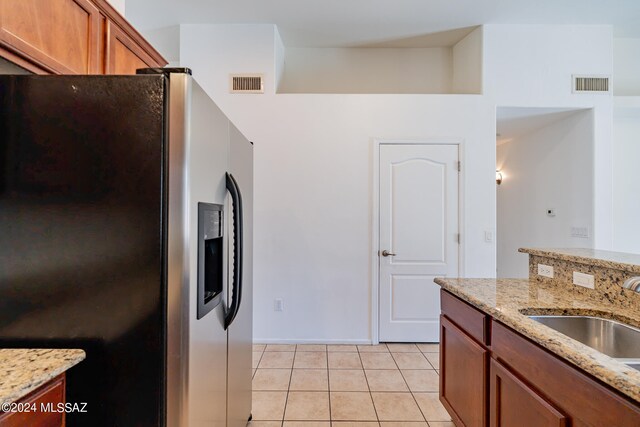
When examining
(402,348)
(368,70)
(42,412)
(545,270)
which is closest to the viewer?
(42,412)

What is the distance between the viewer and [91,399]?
93 cm

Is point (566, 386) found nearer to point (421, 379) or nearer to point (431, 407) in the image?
point (431, 407)

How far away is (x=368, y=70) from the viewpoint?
357 cm

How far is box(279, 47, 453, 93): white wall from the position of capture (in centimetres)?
354

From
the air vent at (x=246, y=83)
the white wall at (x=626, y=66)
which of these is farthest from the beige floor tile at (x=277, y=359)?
the white wall at (x=626, y=66)

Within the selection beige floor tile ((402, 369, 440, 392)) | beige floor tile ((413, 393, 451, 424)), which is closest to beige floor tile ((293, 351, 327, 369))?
beige floor tile ((402, 369, 440, 392))

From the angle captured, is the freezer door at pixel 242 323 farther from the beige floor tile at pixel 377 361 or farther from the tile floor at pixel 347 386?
the beige floor tile at pixel 377 361

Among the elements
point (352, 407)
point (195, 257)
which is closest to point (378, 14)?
point (195, 257)

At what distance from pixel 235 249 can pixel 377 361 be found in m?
2.01

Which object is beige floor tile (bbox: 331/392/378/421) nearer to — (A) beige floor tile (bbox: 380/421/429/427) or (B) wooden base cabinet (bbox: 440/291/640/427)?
(A) beige floor tile (bbox: 380/421/429/427)

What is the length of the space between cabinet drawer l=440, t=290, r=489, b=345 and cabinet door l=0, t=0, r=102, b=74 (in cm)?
207

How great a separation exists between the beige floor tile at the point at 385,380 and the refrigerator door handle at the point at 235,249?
4.95 ft

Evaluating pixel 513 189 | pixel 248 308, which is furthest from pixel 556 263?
pixel 513 189

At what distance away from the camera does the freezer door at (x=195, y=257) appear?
3.07 feet
